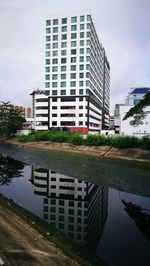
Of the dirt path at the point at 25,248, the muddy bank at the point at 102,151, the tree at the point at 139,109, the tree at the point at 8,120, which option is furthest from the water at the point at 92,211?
the tree at the point at 8,120

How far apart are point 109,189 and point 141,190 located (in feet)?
12.0

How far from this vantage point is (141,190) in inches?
1145

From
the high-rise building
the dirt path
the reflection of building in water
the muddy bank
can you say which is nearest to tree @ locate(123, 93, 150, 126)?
the muddy bank

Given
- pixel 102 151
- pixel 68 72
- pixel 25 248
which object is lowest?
pixel 25 248

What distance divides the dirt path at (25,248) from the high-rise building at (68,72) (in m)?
86.5

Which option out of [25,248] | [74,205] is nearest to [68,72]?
[74,205]

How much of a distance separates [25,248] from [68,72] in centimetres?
9723

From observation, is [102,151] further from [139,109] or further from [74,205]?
[74,205]

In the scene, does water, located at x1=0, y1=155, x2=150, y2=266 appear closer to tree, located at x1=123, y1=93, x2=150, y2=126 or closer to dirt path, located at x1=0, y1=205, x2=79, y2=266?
dirt path, located at x1=0, y1=205, x2=79, y2=266

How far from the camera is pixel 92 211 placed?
23078mm

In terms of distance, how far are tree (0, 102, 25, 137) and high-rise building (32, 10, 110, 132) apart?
30.3 feet

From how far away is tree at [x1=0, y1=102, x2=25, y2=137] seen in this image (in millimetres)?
101625

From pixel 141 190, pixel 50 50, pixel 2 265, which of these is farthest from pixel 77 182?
pixel 50 50

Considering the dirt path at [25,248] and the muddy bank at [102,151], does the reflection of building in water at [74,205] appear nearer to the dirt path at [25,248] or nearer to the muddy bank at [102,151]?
the dirt path at [25,248]
